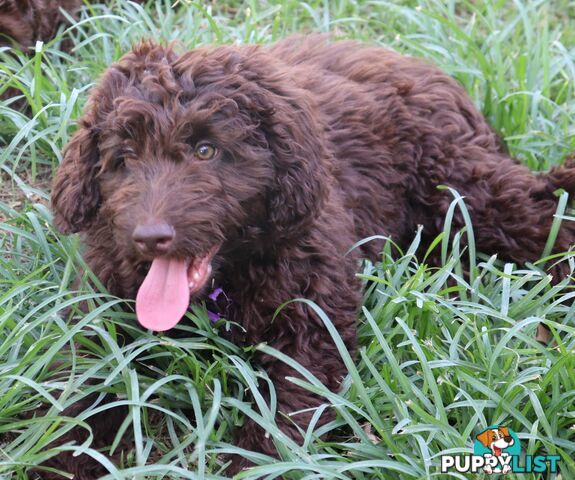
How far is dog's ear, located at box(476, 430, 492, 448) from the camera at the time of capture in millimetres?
3389

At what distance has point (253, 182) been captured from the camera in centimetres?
351

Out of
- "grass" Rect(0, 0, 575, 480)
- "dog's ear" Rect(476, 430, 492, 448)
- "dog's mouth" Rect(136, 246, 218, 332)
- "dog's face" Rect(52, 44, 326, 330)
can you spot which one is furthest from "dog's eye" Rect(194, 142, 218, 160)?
"dog's ear" Rect(476, 430, 492, 448)

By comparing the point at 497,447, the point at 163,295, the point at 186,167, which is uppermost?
the point at 186,167

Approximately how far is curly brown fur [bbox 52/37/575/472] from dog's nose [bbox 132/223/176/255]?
0.10 ft

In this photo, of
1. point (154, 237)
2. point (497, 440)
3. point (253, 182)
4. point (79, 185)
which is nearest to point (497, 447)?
point (497, 440)

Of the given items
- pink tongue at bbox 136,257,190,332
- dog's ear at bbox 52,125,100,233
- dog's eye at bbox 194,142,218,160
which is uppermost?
dog's eye at bbox 194,142,218,160

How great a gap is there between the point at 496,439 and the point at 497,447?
3 centimetres

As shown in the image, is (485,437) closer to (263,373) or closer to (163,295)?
(263,373)

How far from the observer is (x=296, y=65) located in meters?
4.63

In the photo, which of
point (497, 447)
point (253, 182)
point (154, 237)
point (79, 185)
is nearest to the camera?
point (154, 237)

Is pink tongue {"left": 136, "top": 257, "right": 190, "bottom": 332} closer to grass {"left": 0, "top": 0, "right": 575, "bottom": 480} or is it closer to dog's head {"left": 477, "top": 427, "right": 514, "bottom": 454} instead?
grass {"left": 0, "top": 0, "right": 575, "bottom": 480}

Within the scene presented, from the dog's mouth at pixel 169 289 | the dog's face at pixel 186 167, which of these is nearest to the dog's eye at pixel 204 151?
the dog's face at pixel 186 167

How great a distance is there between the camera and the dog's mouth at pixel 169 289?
11.0 feet

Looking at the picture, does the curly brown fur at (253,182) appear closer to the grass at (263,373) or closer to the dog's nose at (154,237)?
the dog's nose at (154,237)
